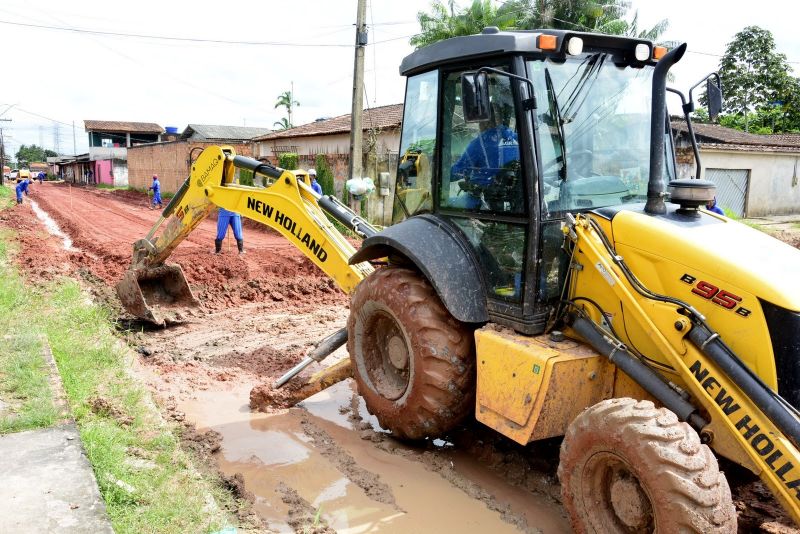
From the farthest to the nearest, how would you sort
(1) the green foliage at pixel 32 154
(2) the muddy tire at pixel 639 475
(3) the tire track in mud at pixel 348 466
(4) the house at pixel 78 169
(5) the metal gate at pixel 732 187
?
(1) the green foliage at pixel 32 154
(4) the house at pixel 78 169
(5) the metal gate at pixel 732 187
(3) the tire track in mud at pixel 348 466
(2) the muddy tire at pixel 639 475

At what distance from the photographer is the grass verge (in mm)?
3449

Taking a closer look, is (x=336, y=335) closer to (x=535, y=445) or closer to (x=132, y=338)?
(x=535, y=445)

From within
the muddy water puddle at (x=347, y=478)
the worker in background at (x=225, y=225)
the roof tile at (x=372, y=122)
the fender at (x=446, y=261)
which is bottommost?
the muddy water puddle at (x=347, y=478)

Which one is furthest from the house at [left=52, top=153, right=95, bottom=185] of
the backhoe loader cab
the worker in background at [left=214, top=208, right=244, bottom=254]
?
the backhoe loader cab

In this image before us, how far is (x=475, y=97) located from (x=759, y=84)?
38.4 m

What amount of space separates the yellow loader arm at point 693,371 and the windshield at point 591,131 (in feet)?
0.93

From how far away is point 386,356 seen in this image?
15.3 ft

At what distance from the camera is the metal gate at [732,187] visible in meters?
21.6

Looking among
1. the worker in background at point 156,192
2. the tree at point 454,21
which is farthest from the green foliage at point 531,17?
the worker in background at point 156,192

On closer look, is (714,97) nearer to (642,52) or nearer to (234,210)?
(642,52)

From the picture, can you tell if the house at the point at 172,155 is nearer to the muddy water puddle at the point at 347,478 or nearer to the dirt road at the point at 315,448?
the dirt road at the point at 315,448

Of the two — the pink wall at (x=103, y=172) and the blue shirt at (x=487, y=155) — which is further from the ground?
the blue shirt at (x=487, y=155)

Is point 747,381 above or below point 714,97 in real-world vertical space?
below

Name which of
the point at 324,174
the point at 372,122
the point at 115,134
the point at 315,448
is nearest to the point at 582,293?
the point at 315,448
